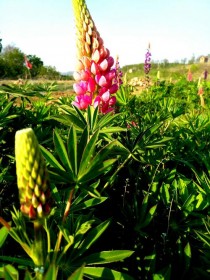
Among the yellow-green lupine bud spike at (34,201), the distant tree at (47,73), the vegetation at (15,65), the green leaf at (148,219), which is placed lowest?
the green leaf at (148,219)

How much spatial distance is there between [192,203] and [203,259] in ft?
1.09

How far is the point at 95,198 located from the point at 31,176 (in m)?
0.37

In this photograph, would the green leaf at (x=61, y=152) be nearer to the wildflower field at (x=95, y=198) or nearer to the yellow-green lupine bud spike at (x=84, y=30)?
the wildflower field at (x=95, y=198)

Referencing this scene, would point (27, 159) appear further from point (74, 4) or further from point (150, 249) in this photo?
point (74, 4)

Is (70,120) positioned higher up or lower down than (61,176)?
higher up

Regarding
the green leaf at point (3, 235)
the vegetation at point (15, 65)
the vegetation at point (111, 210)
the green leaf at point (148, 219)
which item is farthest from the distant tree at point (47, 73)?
the green leaf at point (3, 235)

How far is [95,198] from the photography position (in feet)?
3.14

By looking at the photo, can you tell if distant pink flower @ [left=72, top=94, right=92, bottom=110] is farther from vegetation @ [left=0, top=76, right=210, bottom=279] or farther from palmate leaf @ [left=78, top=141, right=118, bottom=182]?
palmate leaf @ [left=78, top=141, right=118, bottom=182]

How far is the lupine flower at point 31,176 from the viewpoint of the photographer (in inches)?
24.2

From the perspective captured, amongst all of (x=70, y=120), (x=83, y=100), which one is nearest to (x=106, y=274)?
(x=70, y=120)

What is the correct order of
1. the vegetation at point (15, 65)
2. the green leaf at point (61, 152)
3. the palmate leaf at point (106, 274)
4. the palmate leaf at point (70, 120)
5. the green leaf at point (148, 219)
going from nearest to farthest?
the palmate leaf at point (106, 274)
the green leaf at point (61, 152)
the green leaf at point (148, 219)
the palmate leaf at point (70, 120)
the vegetation at point (15, 65)

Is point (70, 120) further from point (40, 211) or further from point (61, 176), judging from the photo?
point (40, 211)

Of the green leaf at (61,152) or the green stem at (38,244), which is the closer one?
the green stem at (38,244)

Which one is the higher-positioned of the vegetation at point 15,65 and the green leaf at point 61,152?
the vegetation at point 15,65
